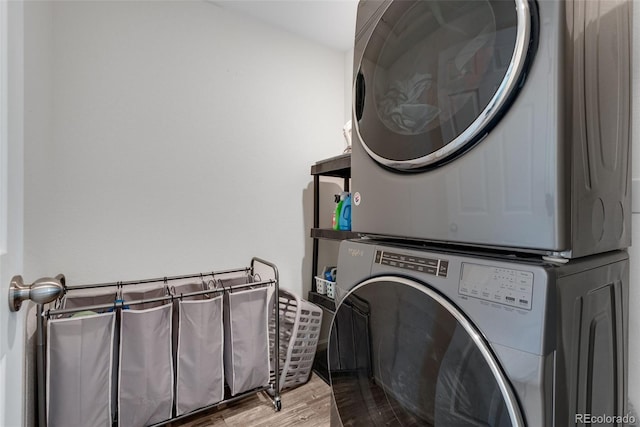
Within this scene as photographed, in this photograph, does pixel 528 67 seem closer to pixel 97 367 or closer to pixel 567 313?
pixel 567 313

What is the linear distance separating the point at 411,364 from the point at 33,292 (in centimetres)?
85

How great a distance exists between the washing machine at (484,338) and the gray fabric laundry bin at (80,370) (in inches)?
42.5

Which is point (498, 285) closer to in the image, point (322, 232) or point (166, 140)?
point (322, 232)

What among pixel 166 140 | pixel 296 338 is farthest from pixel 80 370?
pixel 166 140

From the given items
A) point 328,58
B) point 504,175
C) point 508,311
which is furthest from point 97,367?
point 328,58

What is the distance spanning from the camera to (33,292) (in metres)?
0.54

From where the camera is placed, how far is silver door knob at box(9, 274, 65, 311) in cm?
52

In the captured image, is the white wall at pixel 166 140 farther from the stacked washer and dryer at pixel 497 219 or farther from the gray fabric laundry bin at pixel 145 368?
the stacked washer and dryer at pixel 497 219

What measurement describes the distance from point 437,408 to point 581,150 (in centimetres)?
67

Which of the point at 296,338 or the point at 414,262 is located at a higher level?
the point at 414,262

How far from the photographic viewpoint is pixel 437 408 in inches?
27.7

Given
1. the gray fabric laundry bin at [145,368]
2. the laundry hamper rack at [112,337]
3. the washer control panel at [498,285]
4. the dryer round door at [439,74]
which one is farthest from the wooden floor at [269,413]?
the dryer round door at [439,74]

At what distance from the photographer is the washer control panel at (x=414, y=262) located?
0.70m

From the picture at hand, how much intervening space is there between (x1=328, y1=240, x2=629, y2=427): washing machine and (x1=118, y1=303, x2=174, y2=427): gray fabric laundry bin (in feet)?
3.11
